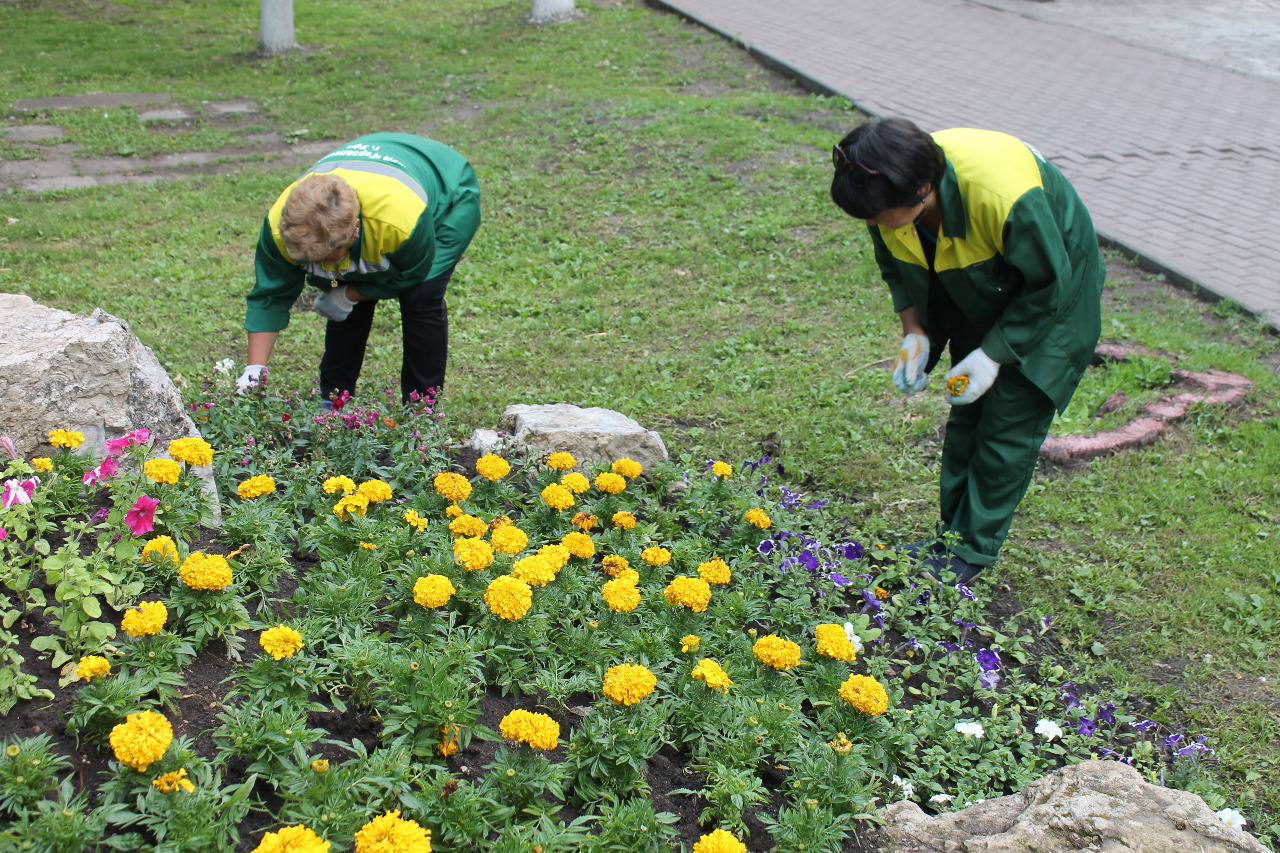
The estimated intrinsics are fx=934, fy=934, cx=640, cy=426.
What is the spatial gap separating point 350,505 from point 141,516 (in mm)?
513

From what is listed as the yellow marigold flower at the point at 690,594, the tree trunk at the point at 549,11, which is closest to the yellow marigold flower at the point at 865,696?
the yellow marigold flower at the point at 690,594

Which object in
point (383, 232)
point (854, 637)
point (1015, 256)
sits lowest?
point (854, 637)

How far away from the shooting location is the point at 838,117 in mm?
8383

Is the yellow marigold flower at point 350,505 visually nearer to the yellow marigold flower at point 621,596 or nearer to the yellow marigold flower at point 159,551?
the yellow marigold flower at point 159,551

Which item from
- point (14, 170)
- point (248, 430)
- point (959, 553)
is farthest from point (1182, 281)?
point (14, 170)

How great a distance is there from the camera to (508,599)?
2107 millimetres

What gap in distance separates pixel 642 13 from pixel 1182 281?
28.8 feet

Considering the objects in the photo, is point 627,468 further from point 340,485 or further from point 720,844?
point 720,844

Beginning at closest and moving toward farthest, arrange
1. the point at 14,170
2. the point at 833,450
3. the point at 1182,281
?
the point at 833,450 < the point at 1182,281 < the point at 14,170

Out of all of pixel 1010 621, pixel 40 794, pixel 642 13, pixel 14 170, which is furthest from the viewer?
pixel 642 13

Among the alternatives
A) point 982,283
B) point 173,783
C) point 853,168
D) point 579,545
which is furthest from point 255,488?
point 982,283

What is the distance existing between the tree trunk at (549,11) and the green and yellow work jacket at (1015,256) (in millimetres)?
10331

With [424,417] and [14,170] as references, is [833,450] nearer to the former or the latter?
[424,417]

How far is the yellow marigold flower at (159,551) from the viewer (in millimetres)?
2082
